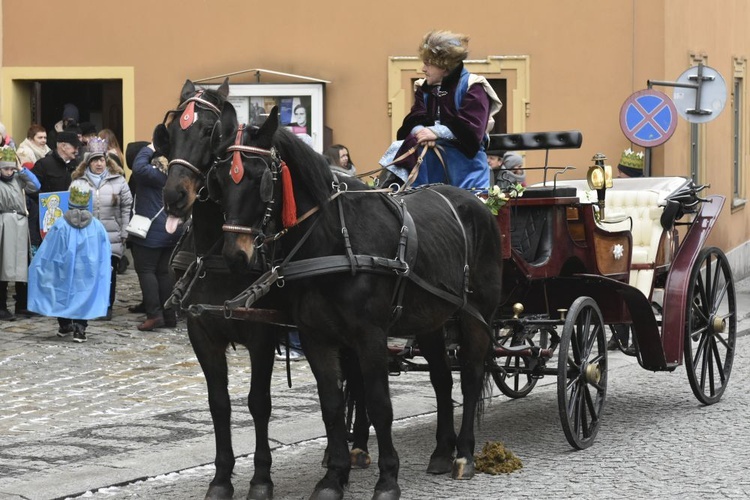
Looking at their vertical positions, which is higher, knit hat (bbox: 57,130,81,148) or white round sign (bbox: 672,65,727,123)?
white round sign (bbox: 672,65,727,123)

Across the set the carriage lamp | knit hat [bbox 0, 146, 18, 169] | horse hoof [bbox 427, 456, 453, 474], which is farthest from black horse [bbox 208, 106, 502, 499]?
knit hat [bbox 0, 146, 18, 169]

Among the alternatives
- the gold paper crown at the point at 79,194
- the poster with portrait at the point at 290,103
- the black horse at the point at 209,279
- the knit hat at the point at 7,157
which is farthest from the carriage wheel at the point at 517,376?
the poster with portrait at the point at 290,103

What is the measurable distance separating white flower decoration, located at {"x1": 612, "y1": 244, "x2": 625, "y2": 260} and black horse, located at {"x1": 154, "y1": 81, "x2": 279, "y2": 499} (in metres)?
3.07

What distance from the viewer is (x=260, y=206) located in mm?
6520

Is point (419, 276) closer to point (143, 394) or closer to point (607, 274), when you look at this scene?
point (607, 274)

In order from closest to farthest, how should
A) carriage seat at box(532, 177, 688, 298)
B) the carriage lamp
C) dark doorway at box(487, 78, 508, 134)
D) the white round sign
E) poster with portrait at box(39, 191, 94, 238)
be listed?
the carriage lamp < carriage seat at box(532, 177, 688, 298) < poster with portrait at box(39, 191, 94, 238) < the white round sign < dark doorway at box(487, 78, 508, 134)

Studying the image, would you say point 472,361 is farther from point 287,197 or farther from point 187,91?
point 187,91

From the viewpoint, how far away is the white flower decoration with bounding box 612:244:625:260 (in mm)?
9398

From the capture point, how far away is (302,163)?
680 centimetres

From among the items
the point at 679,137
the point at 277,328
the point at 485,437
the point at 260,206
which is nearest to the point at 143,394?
the point at 485,437

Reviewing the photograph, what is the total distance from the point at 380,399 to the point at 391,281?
588 millimetres

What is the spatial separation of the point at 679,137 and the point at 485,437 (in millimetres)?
11739

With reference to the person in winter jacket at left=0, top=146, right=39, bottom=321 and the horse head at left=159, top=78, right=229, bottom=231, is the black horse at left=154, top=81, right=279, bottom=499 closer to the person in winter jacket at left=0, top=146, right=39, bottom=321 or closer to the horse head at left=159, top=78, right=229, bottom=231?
the horse head at left=159, top=78, right=229, bottom=231

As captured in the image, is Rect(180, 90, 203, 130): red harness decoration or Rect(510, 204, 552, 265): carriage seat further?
Rect(510, 204, 552, 265): carriage seat
